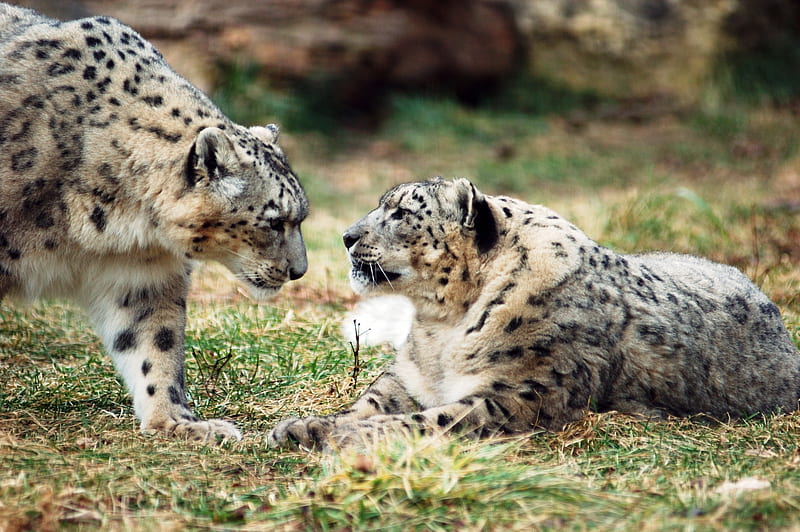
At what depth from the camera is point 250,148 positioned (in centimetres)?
516

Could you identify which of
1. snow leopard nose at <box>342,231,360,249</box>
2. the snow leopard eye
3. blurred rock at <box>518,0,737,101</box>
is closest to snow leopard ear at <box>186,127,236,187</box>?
snow leopard nose at <box>342,231,360,249</box>

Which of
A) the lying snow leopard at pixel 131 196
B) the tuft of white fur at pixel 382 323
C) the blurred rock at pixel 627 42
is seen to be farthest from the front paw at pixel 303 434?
the blurred rock at pixel 627 42

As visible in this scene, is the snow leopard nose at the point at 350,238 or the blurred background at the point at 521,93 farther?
the blurred background at the point at 521,93

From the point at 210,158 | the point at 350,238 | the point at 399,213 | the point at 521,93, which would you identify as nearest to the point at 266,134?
the point at 210,158

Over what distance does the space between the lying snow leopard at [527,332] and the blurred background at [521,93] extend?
4361 millimetres

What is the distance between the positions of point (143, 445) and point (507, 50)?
11386mm

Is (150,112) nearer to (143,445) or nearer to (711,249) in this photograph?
(143,445)

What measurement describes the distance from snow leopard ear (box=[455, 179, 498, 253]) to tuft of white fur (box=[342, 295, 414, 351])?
50.8 inches

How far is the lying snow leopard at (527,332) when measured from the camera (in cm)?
466

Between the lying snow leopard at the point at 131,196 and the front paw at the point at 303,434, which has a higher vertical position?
the lying snow leopard at the point at 131,196

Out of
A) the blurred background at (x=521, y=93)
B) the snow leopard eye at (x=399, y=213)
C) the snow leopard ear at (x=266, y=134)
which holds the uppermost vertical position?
the snow leopard ear at (x=266, y=134)

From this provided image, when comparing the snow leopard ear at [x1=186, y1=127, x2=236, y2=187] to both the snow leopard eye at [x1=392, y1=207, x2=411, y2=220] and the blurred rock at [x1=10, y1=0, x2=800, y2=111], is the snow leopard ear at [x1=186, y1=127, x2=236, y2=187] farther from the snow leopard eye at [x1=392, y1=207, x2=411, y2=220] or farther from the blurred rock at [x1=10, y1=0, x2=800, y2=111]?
the blurred rock at [x1=10, y1=0, x2=800, y2=111]

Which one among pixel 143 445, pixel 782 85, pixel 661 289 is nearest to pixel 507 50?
pixel 782 85

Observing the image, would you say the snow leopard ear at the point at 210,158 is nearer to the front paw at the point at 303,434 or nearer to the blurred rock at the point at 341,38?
the front paw at the point at 303,434
